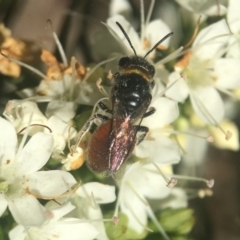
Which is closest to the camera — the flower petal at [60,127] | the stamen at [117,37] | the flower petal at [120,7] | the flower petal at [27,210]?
the flower petal at [27,210]

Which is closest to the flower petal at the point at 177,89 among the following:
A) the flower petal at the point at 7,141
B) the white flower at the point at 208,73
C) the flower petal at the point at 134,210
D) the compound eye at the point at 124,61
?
the white flower at the point at 208,73

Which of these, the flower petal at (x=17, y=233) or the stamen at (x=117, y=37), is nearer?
the flower petal at (x=17, y=233)

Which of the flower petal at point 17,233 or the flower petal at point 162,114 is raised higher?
the flower petal at point 162,114

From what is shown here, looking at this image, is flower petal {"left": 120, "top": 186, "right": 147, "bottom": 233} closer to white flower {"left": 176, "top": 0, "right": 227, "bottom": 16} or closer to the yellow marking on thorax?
the yellow marking on thorax

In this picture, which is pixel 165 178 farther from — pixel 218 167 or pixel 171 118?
pixel 218 167

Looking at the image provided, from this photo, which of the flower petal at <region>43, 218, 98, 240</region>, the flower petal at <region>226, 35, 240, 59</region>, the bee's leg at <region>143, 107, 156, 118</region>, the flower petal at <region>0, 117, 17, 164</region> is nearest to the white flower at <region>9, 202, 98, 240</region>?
the flower petal at <region>43, 218, 98, 240</region>

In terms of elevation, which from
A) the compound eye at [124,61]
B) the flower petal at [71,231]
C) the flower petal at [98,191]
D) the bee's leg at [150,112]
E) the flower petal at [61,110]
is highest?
the compound eye at [124,61]

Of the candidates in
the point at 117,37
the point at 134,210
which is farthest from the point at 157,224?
the point at 117,37

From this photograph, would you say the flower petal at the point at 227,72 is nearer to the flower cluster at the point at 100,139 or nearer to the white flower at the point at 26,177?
the flower cluster at the point at 100,139
